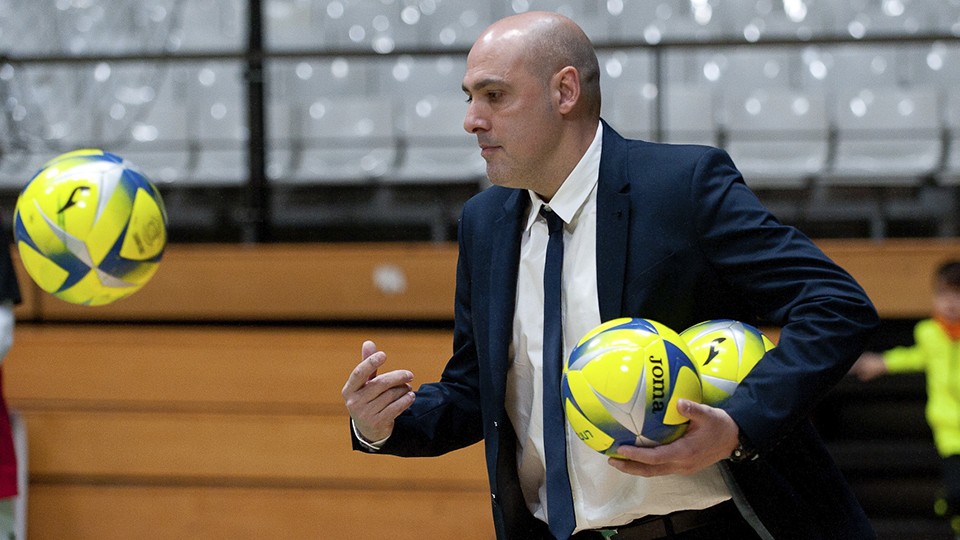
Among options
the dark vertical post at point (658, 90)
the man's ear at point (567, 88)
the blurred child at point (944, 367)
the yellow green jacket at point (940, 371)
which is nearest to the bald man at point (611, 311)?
the man's ear at point (567, 88)

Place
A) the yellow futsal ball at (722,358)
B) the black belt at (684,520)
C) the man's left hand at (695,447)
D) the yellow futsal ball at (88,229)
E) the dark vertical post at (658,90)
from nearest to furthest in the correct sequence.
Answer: the man's left hand at (695,447), the yellow futsal ball at (722,358), the black belt at (684,520), the yellow futsal ball at (88,229), the dark vertical post at (658,90)

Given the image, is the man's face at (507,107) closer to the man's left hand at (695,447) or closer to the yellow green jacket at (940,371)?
the man's left hand at (695,447)

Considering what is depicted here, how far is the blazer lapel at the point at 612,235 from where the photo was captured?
→ 1.79m

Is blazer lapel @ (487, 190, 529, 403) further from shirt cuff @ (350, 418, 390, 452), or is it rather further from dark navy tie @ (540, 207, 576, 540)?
shirt cuff @ (350, 418, 390, 452)

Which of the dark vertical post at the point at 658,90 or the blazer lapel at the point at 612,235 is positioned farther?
the dark vertical post at the point at 658,90

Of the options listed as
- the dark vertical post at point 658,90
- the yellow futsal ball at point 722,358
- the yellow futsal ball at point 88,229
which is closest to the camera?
the yellow futsal ball at point 722,358

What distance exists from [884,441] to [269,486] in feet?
8.35

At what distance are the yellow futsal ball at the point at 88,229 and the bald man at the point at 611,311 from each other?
965mm

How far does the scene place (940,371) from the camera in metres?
4.02

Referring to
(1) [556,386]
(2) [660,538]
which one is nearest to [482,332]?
(1) [556,386]

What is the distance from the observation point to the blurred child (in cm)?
392

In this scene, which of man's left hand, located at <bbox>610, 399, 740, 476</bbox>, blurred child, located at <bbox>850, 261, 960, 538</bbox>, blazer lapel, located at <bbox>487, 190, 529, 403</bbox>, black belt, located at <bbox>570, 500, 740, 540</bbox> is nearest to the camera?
man's left hand, located at <bbox>610, 399, 740, 476</bbox>

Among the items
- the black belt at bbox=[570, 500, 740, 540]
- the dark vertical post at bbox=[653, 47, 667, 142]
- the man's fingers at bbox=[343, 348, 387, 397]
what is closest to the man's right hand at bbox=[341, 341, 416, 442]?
the man's fingers at bbox=[343, 348, 387, 397]

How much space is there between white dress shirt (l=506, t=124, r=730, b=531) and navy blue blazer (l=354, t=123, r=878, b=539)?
0.03 metres
